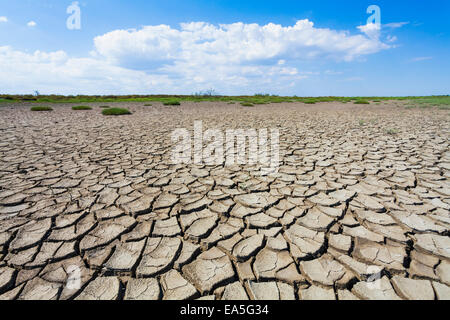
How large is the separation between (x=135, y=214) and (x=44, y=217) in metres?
0.79

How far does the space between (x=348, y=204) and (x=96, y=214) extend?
8.07ft

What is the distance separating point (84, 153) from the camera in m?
3.97

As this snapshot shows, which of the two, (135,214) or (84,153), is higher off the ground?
(84,153)

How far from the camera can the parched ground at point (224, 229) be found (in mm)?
1302

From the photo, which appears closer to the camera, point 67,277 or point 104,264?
point 67,277

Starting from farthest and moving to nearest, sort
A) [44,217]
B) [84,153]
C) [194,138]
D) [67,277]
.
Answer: [194,138] → [84,153] → [44,217] → [67,277]

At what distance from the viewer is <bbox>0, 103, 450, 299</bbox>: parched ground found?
1302 mm

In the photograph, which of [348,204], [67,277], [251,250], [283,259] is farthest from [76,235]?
[348,204]

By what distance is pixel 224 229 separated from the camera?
6.05ft

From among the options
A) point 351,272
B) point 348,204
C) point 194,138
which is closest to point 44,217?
point 351,272
